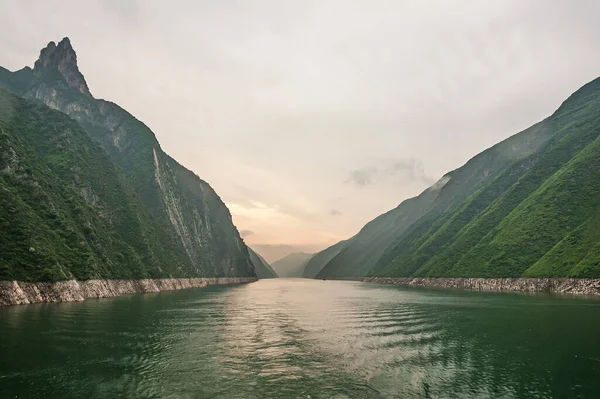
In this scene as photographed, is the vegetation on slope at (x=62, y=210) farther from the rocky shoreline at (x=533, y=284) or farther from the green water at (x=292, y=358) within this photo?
the rocky shoreline at (x=533, y=284)

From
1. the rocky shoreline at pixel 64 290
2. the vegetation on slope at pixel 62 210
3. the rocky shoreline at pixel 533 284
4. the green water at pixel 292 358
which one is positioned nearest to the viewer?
the green water at pixel 292 358

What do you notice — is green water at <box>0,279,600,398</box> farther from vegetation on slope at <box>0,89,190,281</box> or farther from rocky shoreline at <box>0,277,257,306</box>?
vegetation on slope at <box>0,89,190,281</box>

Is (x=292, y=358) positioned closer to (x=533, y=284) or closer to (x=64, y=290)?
(x=64, y=290)

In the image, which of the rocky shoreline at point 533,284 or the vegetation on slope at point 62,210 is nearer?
the vegetation on slope at point 62,210

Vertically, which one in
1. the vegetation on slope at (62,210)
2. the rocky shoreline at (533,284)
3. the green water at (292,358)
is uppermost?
the vegetation on slope at (62,210)

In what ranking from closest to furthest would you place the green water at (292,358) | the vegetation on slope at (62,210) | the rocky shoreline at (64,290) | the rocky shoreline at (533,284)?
the green water at (292,358)
the rocky shoreline at (64,290)
the vegetation on slope at (62,210)
the rocky shoreline at (533,284)

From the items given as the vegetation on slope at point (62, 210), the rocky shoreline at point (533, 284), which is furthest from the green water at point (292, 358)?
the rocky shoreline at point (533, 284)

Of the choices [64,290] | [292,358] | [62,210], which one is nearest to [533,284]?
[292,358]

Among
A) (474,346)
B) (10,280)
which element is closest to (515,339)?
(474,346)
